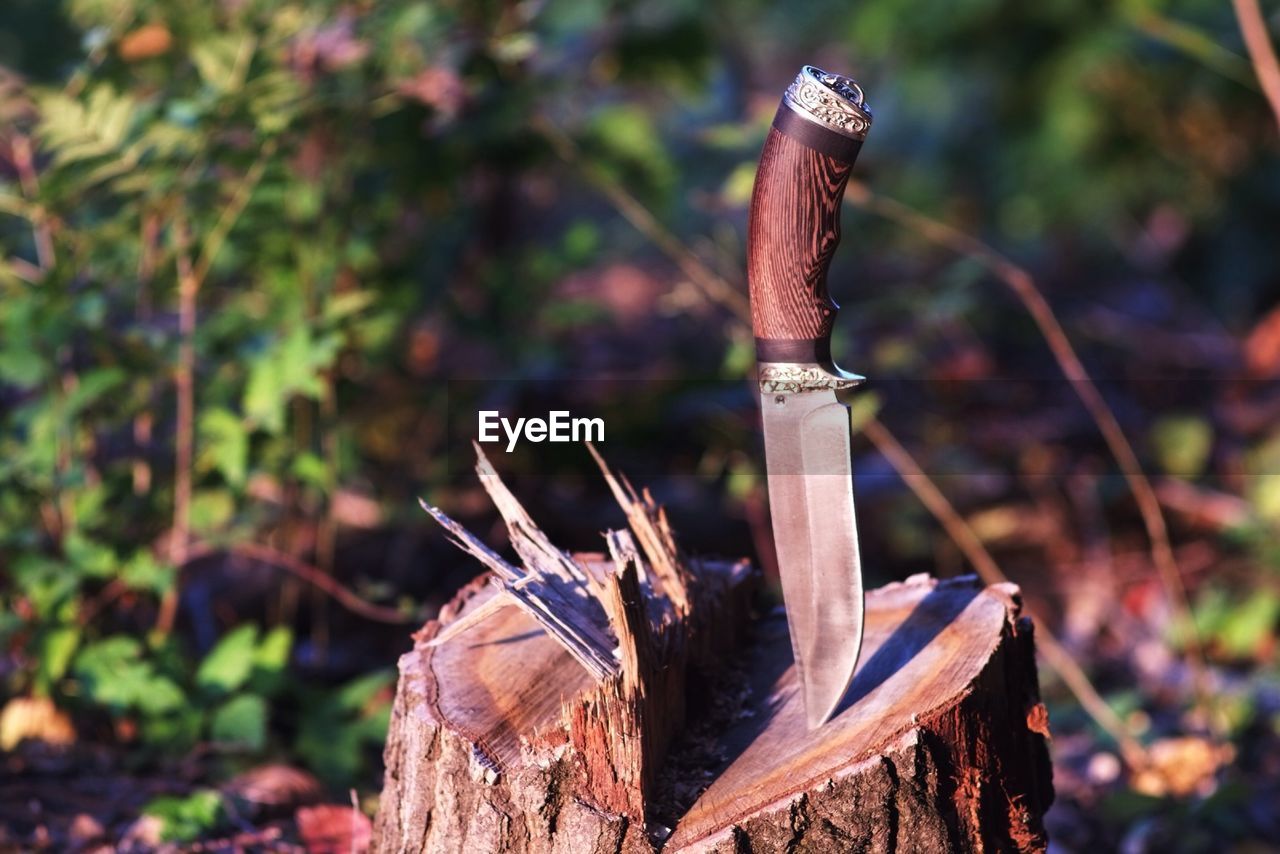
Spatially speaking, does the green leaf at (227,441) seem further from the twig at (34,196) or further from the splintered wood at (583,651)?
the splintered wood at (583,651)

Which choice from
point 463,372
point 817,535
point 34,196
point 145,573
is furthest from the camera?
point 463,372

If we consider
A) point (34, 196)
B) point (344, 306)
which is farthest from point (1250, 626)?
point (34, 196)

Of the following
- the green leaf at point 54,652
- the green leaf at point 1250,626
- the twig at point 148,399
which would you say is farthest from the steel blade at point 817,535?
the green leaf at point 1250,626

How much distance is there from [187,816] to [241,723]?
0.26 m

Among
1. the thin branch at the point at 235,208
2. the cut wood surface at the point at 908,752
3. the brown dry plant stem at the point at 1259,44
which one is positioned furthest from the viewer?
the brown dry plant stem at the point at 1259,44

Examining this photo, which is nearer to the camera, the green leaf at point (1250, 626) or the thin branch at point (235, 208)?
the thin branch at point (235, 208)

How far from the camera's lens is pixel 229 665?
2.89 m

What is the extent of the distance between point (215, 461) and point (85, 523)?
1.15 feet

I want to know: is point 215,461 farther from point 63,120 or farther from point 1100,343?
point 1100,343

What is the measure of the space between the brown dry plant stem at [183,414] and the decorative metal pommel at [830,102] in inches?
73.4

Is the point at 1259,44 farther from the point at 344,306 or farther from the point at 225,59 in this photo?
the point at 225,59

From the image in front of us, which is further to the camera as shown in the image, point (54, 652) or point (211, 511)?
point (211, 511)

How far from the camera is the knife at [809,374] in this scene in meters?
1.81

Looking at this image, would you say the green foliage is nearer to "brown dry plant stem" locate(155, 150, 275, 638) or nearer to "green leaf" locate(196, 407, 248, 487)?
"brown dry plant stem" locate(155, 150, 275, 638)
